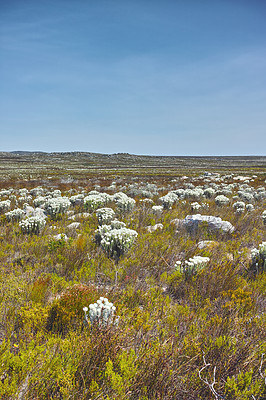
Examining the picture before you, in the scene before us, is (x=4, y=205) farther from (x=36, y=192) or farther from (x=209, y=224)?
(x=209, y=224)

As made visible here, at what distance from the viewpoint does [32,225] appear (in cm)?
644

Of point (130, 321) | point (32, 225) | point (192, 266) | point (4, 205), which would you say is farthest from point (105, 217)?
point (4, 205)

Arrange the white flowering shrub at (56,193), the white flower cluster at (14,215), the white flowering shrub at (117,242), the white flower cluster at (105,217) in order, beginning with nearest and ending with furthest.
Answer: the white flowering shrub at (117,242) → the white flower cluster at (105,217) → the white flower cluster at (14,215) → the white flowering shrub at (56,193)

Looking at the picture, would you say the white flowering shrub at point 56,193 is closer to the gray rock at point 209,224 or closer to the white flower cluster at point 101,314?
the gray rock at point 209,224

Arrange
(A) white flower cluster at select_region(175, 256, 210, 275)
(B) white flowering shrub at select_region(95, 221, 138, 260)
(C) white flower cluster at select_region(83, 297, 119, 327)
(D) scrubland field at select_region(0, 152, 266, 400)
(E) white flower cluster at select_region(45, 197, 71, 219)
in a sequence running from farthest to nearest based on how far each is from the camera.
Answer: (E) white flower cluster at select_region(45, 197, 71, 219)
(B) white flowering shrub at select_region(95, 221, 138, 260)
(A) white flower cluster at select_region(175, 256, 210, 275)
(C) white flower cluster at select_region(83, 297, 119, 327)
(D) scrubland field at select_region(0, 152, 266, 400)

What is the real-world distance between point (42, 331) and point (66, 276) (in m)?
1.61

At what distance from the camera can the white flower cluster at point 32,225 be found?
631 centimetres

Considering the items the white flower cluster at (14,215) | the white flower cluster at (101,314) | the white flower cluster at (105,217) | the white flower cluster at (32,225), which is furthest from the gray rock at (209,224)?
the white flower cluster at (14,215)

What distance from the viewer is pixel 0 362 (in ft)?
6.31

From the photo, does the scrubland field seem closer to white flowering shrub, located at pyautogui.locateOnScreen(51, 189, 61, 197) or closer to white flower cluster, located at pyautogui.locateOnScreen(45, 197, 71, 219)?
white flower cluster, located at pyautogui.locateOnScreen(45, 197, 71, 219)

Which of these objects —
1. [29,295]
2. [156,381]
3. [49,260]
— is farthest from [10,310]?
[156,381]

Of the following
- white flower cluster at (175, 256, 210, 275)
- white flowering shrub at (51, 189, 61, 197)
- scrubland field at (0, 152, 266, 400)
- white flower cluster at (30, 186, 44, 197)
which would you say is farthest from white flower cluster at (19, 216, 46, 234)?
white flower cluster at (30, 186, 44, 197)

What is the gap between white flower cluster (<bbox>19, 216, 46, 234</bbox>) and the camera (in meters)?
6.31

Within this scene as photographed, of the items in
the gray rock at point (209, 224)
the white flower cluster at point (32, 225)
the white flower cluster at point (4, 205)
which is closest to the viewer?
the white flower cluster at point (32, 225)
